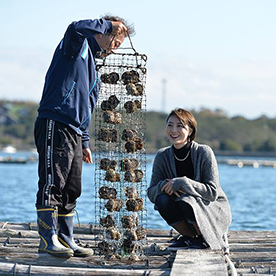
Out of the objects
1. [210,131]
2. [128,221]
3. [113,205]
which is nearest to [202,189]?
[128,221]

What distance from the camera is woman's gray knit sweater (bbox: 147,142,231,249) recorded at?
22.7 ft

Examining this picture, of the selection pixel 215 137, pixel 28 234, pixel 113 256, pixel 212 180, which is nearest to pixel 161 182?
pixel 212 180

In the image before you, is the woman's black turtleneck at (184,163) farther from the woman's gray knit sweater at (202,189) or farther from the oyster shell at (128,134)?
the oyster shell at (128,134)

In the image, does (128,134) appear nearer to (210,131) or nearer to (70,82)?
(70,82)

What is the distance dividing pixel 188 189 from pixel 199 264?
1078mm

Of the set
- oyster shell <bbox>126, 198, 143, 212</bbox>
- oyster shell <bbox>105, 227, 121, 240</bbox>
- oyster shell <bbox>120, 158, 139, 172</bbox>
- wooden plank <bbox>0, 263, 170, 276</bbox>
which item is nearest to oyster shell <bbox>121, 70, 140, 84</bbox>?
oyster shell <bbox>120, 158, 139, 172</bbox>

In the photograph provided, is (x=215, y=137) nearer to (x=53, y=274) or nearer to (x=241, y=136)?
(x=241, y=136)

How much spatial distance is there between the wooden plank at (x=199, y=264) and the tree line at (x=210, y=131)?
105744 mm

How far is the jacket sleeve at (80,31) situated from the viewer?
6109 mm

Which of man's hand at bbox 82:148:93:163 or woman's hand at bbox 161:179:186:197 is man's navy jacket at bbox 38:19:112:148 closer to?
man's hand at bbox 82:148:93:163

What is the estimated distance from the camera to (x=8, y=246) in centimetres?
748

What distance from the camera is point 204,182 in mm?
7082

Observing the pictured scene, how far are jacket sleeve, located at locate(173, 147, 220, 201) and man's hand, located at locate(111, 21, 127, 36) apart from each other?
5.22ft

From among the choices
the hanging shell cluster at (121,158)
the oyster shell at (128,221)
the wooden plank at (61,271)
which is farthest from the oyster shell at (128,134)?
the wooden plank at (61,271)
